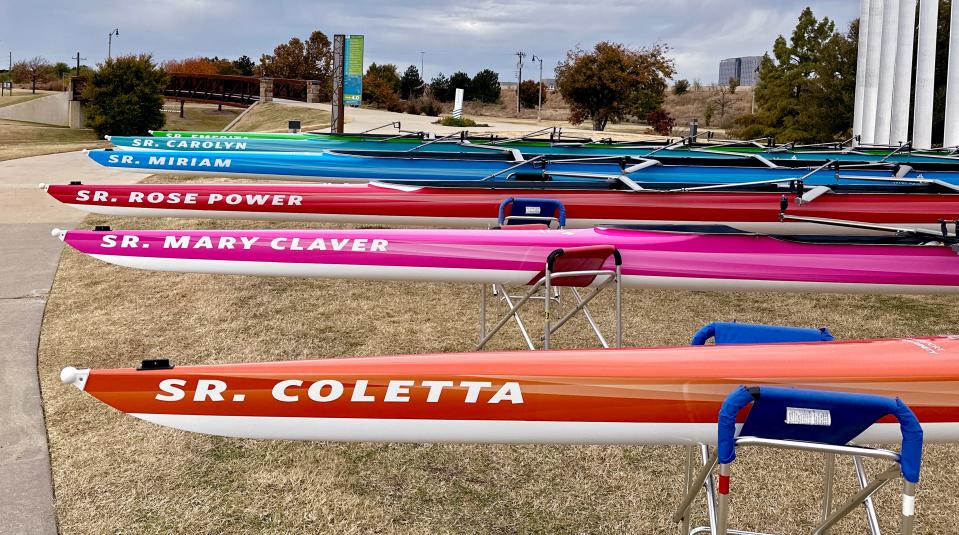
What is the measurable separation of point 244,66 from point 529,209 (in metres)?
56.3

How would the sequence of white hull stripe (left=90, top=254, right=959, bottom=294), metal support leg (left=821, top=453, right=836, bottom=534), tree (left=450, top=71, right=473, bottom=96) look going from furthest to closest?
tree (left=450, top=71, right=473, bottom=96) → white hull stripe (left=90, top=254, right=959, bottom=294) → metal support leg (left=821, top=453, right=836, bottom=534)

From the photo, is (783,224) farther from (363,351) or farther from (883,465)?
(363,351)

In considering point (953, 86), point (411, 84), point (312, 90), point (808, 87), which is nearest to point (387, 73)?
point (411, 84)

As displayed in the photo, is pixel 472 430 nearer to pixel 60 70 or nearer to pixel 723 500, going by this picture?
pixel 723 500

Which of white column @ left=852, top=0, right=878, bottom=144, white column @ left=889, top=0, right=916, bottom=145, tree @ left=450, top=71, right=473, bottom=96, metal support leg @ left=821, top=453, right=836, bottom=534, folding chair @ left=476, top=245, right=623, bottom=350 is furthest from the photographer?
tree @ left=450, top=71, right=473, bottom=96

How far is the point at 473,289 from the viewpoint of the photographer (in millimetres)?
6707

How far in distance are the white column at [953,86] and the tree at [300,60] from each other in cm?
3970

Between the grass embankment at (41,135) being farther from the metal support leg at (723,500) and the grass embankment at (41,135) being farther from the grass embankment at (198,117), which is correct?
the metal support leg at (723,500)

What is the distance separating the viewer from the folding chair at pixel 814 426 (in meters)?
1.86

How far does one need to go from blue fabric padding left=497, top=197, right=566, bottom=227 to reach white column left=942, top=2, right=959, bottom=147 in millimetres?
9246

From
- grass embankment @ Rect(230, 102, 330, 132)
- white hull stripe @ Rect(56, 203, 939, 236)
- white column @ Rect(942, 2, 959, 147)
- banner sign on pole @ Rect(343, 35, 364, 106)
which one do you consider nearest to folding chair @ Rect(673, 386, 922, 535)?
white hull stripe @ Rect(56, 203, 939, 236)

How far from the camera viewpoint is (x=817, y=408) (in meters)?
1.94

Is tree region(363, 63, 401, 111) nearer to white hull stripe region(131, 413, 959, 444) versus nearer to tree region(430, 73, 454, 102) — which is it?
tree region(430, 73, 454, 102)

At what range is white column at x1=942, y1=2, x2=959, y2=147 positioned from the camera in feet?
39.6
